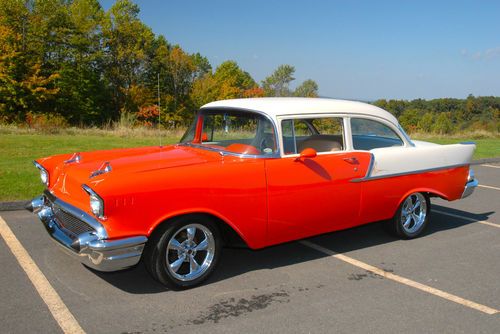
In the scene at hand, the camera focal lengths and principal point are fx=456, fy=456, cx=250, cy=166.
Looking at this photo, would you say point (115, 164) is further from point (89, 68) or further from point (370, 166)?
point (89, 68)

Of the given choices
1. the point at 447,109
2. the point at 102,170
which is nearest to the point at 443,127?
the point at 102,170

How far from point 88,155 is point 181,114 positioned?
51.6 meters

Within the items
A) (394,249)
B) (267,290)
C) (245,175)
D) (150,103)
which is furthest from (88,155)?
(150,103)

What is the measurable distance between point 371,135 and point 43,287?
3.85 metres

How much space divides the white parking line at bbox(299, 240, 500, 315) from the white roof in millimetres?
1614

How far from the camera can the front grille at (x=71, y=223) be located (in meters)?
3.87

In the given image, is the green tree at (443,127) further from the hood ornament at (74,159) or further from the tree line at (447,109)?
the hood ornament at (74,159)

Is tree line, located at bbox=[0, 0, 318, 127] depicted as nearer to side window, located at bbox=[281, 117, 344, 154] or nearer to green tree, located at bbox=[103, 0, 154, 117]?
green tree, located at bbox=[103, 0, 154, 117]

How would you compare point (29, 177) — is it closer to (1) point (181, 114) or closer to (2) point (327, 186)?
(2) point (327, 186)

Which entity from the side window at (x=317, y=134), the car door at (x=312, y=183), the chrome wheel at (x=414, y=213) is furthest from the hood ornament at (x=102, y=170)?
the chrome wheel at (x=414, y=213)

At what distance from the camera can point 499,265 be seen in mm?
4930

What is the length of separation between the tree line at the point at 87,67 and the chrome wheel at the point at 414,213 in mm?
36965

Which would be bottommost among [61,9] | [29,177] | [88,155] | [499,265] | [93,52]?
[499,265]

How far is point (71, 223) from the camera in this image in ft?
13.3
